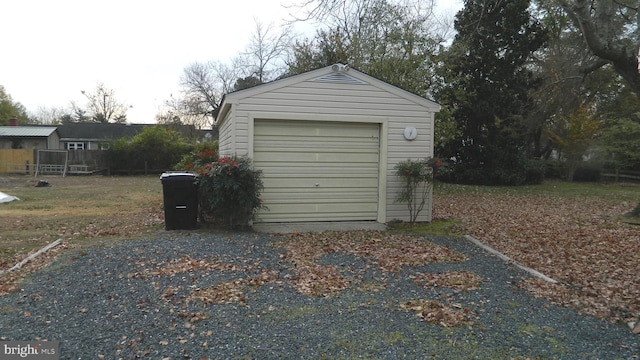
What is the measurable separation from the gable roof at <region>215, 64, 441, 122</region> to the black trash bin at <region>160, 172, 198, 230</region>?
5.49 ft

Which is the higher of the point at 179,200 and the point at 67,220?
the point at 179,200

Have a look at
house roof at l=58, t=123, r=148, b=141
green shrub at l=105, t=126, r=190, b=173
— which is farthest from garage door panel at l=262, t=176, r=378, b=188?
house roof at l=58, t=123, r=148, b=141

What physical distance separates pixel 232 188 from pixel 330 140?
2303 millimetres

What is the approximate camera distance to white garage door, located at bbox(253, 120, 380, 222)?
788 centimetres

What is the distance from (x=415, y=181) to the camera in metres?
7.91

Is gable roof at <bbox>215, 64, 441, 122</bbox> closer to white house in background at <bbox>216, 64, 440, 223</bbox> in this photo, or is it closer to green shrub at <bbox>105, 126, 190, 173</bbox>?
white house in background at <bbox>216, 64, 440, 223</bbox>

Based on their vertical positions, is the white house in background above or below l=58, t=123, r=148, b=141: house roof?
below

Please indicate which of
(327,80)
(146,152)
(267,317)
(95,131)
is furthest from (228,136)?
(95,131)

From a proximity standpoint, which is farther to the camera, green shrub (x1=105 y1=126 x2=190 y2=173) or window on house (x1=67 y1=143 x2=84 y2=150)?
window on house (x1=67 y1=143 x2=84 y2=150)

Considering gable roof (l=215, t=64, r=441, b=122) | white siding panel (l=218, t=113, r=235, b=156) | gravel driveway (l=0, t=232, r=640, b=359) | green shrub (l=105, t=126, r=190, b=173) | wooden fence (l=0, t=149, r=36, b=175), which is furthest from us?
green shrub (l=105, t=126, r=190, b=173)

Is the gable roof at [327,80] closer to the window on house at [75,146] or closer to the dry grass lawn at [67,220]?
the dry grass lawn at [67,220]

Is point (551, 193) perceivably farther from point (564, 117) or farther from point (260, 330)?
point (260, 330)

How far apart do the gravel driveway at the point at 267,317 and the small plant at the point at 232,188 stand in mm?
1839

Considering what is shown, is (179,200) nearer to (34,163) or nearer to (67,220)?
(67,220)
